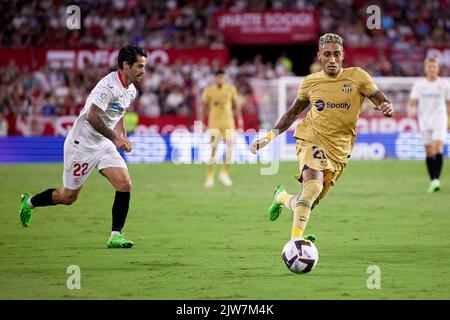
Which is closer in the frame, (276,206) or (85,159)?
(276,206)

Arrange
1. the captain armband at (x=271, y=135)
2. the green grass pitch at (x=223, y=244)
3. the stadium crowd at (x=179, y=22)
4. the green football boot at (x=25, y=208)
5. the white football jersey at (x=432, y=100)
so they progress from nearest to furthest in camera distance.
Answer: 1. the green grass pitch at (x=223, y=244)
2. the captain armband at (x=271, y=135)
3. the green football boot at (x=25, y=208)
4. the white football jersey at (x=432, y=100)
5. the stadium crowd at (x=179, y=22)

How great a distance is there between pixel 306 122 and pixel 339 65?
0.72 m

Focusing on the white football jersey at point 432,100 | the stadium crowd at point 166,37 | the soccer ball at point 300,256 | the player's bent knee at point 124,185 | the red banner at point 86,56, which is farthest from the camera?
the red banner at point 86,56

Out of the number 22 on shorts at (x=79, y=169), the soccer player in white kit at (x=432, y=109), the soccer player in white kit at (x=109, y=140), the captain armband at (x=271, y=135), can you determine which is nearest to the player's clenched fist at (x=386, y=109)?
the captain armband at (x=271, y=135)

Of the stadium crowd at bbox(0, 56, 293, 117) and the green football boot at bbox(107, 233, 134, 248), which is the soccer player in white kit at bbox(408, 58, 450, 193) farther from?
the stadium crowd at bbox(0, 56, 293, 117)

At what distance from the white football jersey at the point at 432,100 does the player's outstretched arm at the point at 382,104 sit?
9.70 metres

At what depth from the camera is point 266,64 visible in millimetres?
35031

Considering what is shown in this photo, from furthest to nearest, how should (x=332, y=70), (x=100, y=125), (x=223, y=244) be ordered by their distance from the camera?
(x=223, y=244)
(x=100, y=125)
(x=332, y=70)

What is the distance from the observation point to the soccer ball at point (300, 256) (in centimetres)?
896

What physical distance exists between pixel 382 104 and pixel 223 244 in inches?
117

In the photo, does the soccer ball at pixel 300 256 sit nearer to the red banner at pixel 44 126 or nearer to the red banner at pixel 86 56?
the red banner at pixel 44 126

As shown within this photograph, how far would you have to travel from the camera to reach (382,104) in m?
9.92
